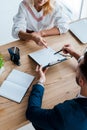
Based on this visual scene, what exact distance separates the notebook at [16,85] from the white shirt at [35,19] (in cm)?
47

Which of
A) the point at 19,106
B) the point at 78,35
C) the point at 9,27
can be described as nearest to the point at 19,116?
the point at 19,106

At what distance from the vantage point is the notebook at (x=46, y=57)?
A: 5.07 feet

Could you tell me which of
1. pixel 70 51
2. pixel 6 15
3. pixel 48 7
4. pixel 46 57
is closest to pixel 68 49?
pixel 70 51

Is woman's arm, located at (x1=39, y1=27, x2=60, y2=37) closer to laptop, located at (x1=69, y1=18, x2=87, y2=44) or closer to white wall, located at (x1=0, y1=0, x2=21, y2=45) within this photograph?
laptop, located at (x1=69, y1=18, x2=87, y2=44)

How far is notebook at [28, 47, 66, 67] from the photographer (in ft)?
5.07

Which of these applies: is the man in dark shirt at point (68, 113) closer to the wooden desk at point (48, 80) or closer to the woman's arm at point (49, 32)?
the wooden desk at point (48, 80)

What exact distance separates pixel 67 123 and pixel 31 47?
0.76 meters

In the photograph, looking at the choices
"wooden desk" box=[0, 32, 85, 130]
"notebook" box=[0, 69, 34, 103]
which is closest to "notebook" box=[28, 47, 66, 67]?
"wooden desk" box=[0, 32, 85, 130]

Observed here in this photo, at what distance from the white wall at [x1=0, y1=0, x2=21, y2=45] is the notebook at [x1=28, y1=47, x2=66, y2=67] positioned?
131 centimetres

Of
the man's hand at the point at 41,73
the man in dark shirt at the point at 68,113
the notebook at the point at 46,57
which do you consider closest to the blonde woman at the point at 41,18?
the notebook at the point at 46,57

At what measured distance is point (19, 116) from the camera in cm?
126

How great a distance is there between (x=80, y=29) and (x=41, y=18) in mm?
331

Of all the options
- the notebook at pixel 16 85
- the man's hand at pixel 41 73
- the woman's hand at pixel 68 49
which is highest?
the notebook at pixel 16 85

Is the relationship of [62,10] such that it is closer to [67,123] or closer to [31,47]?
[31,47]
